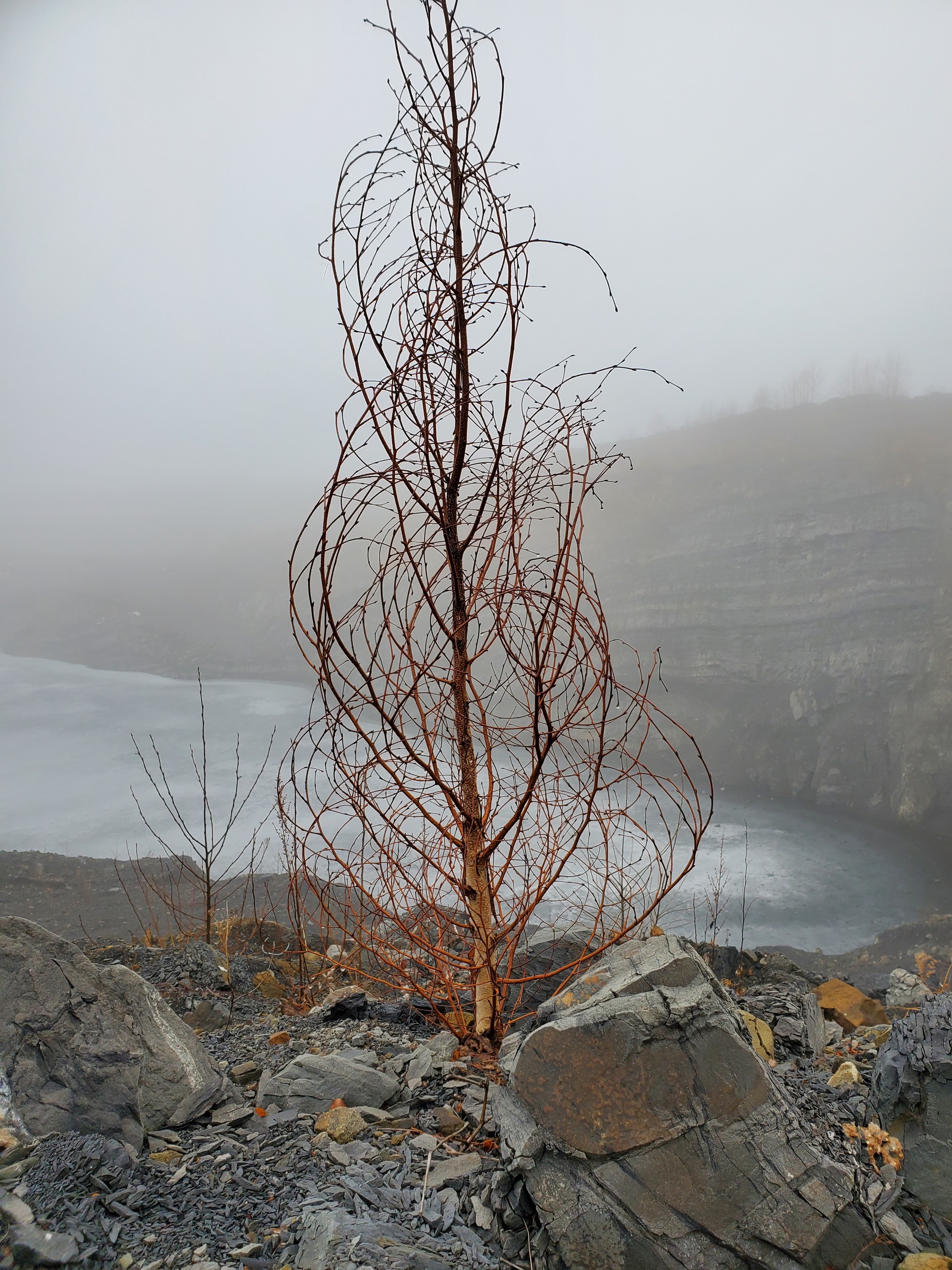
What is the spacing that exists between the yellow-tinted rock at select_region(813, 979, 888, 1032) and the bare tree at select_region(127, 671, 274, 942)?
120 inches

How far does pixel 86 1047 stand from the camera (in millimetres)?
1737

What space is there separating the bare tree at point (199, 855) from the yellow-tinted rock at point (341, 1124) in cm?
151

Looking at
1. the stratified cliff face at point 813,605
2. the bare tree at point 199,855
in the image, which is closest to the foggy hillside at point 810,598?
the stratified cliff face at point 813,605

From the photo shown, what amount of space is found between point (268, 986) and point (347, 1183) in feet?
8.38

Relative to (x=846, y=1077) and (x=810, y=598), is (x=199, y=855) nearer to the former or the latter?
(x=846, y=1077)

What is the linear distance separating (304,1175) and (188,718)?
27442 mm

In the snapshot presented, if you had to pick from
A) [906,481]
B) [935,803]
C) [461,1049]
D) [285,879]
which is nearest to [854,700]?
[935,803]

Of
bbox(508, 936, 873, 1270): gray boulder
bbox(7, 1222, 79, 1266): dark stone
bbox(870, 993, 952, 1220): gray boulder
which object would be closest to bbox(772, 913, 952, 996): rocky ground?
bbox(870, 993, 952, 1220): gray boulder

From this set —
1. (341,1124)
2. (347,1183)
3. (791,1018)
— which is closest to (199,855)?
(341,1124)

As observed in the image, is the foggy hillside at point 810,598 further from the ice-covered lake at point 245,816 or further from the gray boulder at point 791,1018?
the gray boulder at point 791,1018

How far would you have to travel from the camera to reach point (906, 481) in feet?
73.0

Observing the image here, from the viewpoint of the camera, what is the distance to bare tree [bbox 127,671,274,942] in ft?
14.2

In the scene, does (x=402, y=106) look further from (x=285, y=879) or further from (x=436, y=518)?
(x=285, y=879)

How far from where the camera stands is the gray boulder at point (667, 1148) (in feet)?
4.21
